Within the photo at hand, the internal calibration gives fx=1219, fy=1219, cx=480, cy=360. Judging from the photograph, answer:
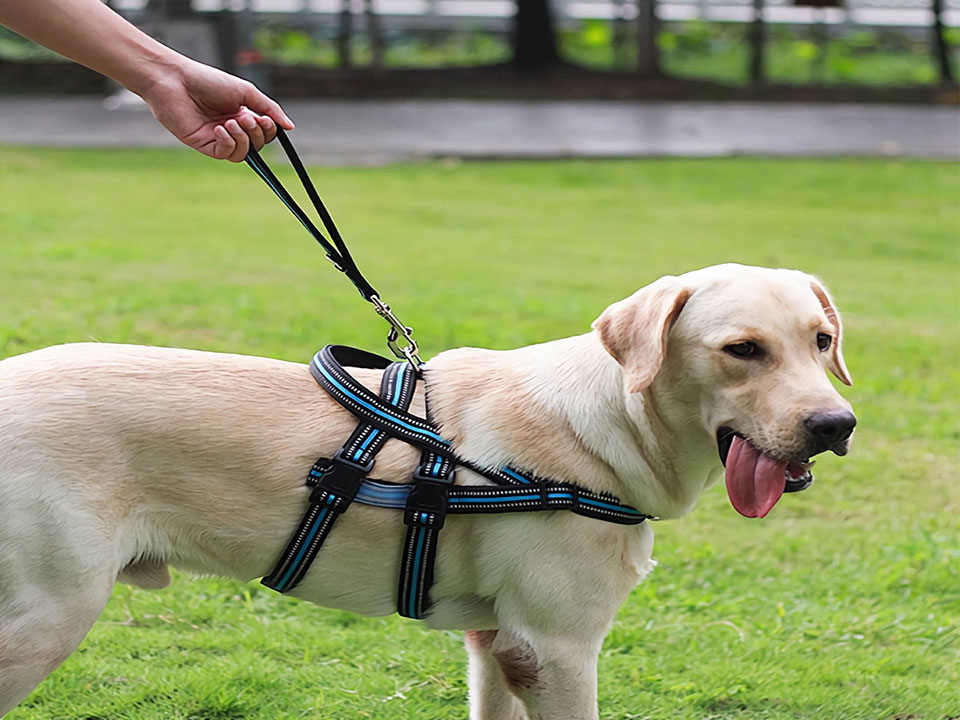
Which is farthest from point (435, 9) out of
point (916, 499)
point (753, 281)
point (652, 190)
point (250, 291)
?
point (753, 281)

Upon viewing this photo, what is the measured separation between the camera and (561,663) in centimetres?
318

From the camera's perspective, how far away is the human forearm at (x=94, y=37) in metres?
3.27

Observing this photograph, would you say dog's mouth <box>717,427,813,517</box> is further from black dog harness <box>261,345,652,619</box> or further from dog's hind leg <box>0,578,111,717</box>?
dog's hind leg <box>0,578,111,717</box>

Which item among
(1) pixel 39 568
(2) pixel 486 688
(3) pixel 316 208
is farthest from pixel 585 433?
(1) pixel 39 568

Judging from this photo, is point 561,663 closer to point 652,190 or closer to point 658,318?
point 658,318

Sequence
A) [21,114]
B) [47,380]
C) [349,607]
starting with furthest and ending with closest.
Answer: [21,114], [349,607], [47,380]

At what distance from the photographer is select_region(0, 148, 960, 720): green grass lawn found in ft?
14.0

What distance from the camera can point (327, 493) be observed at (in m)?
3.12

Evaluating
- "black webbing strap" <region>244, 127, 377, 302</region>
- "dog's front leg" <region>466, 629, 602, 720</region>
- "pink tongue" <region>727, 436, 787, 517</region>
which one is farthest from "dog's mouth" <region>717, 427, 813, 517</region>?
"black webbing strap" <region>244, 127, 377, 302</region>

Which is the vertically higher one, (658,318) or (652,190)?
(658,318)

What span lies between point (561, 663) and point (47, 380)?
4.90ft

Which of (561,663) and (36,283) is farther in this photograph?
(36,283)

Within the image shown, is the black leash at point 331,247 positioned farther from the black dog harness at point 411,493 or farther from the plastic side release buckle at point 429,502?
the plastic side release buckle at point 429,502

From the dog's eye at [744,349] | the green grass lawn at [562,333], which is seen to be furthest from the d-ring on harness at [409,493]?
the green grass lawn at [562,333]
